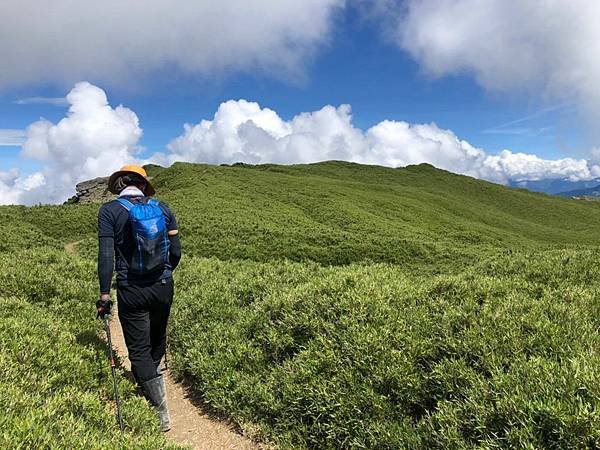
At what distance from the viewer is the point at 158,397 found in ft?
23.6

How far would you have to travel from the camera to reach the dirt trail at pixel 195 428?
7.06 m

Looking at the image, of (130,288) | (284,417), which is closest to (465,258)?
(284,417)

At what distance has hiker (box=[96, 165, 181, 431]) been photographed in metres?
6.61

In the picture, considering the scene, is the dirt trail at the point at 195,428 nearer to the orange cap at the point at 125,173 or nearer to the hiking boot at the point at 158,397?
the hiking boot at the point at 158,397

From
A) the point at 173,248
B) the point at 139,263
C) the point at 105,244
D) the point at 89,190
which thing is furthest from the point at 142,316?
the point at 89,190

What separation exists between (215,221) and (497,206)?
251 ft

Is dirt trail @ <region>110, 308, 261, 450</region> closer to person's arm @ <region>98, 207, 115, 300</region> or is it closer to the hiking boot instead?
the hiking boot

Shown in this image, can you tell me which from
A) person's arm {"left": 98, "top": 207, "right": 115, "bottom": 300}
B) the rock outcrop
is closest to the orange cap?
person's arm {"left": 98, "top": 207, "right": 115, "bottom": 300}

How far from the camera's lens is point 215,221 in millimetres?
33875

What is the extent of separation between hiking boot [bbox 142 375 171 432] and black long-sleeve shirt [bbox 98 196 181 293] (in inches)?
76.8

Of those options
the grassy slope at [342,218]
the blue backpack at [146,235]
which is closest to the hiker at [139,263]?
the blue backpack at [146,235]

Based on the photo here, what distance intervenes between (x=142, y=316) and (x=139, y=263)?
1.06 m

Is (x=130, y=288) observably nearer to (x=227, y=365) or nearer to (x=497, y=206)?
(x=227, y=365)

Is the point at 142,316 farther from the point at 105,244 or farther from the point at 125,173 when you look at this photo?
the point at 125,173
